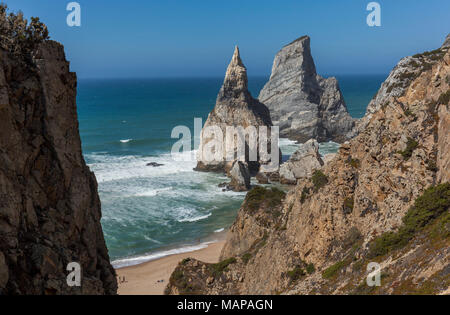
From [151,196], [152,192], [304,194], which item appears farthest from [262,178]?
[304,194]

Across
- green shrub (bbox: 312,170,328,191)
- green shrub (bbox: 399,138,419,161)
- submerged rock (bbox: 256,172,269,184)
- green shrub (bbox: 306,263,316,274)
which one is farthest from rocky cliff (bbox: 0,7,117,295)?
submerged rock (bbox: 256,172,269,184)

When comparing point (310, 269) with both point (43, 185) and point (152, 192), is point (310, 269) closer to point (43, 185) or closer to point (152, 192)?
point (43, 185)

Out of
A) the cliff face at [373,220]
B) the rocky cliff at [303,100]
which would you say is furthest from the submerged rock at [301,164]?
the cliff face at [373,220]

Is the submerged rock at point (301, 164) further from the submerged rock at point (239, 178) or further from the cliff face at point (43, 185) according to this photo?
the cliff face at point (43, 185)

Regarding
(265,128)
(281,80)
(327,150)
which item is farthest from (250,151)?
(281,80)

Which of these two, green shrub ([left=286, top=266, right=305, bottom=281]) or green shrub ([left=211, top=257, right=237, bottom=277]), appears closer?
green shrub ([left=286, top=266, right=305, bottom=281])

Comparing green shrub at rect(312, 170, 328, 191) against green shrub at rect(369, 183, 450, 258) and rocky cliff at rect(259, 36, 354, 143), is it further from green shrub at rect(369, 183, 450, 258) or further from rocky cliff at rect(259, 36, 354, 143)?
rocky cliff at rect(259, 36, 354, 143)
